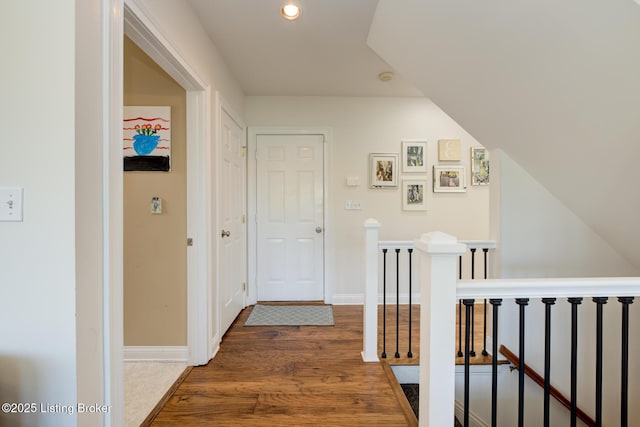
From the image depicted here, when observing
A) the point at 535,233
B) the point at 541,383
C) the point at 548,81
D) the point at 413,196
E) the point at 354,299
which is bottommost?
the point at 541,383

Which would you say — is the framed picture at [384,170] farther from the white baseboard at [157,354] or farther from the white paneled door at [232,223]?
the white baseboard at [157,354]

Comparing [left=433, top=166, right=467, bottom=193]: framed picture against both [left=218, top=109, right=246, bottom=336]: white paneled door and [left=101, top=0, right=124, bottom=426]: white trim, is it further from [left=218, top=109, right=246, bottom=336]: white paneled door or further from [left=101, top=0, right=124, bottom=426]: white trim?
[left=101, top=0, right=124, bottom=426]: white trim

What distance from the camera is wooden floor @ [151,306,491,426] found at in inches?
61.6

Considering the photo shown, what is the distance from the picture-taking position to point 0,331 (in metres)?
0.98

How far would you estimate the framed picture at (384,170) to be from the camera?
3.29 metres

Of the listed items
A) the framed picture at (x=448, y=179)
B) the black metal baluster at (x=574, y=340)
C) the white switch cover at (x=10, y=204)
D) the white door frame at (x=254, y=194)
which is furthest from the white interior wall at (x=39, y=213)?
the framed picture at (x=448, y=179)

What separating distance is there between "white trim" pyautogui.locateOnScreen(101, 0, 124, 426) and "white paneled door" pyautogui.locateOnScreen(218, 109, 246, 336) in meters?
1.16

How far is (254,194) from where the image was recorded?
329cm

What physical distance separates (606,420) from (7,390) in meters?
3.34

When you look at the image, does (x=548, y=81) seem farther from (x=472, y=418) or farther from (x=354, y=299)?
(x=354, y=299)

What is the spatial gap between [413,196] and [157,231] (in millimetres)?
2513

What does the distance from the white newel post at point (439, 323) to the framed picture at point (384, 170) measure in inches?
91.6

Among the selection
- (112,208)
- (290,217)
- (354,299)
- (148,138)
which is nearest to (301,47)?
(148,138)

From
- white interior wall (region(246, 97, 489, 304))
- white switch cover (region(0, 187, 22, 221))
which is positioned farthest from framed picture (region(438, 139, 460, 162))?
white switch cover (region(0, 187, 22, 221))
